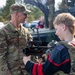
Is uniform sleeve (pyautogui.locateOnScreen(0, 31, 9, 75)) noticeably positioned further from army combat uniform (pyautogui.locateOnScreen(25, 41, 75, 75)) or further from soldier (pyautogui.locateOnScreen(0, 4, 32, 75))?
army combat uniform (pyautogui.locateOnScreen(25, 41, 75, 75))

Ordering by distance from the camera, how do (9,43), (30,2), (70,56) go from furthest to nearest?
(30,2), (9,43), (70,56)

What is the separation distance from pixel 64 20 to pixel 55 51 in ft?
0.97

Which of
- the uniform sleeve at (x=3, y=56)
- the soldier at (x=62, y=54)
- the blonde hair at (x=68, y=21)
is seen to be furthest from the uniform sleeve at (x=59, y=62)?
the uniform sleeve at (x=3, y=56)

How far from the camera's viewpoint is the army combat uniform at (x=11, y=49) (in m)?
3.56

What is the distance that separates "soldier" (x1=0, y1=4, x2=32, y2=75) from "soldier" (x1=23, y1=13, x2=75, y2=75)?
1071 millimetres

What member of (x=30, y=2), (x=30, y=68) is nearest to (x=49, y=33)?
(x=30, y=2)

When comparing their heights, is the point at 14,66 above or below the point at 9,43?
below

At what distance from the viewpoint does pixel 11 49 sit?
363cm

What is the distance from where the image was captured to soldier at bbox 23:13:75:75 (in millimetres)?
2420

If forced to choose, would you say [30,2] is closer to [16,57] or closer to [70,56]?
[16,57]

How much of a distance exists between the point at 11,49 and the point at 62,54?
4.37 ft

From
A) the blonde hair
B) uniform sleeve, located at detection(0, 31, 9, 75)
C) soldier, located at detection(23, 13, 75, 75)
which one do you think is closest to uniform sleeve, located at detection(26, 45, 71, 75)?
soldier, located at detection(23, 13, 75, 75)

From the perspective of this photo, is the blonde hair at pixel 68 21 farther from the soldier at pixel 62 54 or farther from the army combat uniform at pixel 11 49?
the army combat uniform at pixel 11 49

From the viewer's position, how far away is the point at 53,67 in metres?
2.44
